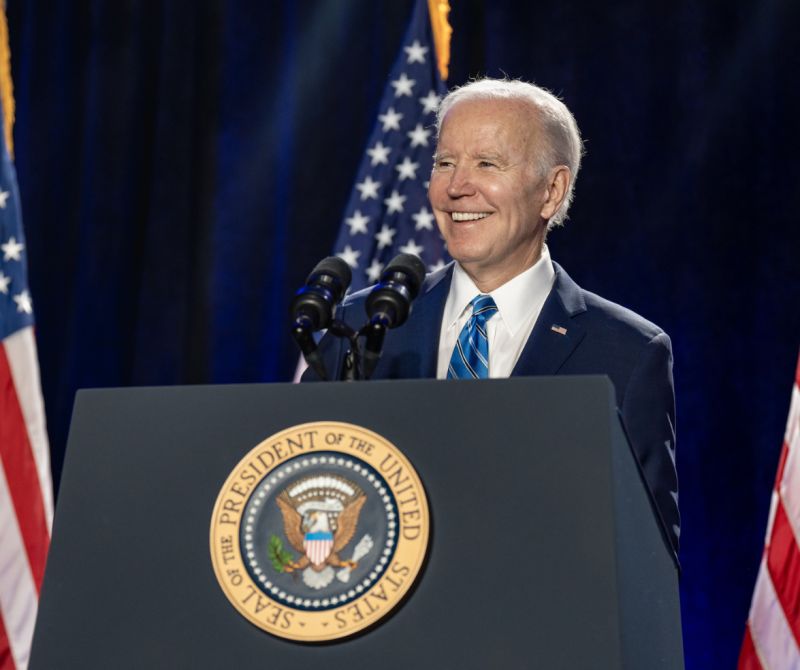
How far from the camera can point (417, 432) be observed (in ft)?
3.73

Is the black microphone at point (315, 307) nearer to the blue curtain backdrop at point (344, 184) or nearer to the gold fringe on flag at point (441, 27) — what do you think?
the blue curtain backdrop at point (344, 184)

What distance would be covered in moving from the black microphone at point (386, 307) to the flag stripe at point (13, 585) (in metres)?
2.34

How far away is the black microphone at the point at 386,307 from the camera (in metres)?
1.34

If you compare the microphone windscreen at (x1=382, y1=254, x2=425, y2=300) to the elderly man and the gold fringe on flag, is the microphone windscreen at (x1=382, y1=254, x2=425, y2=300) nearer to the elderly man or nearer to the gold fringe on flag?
the elderly man

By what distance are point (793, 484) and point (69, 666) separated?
241 cm

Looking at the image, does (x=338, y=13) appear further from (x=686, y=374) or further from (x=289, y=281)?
(x=686, y=374)

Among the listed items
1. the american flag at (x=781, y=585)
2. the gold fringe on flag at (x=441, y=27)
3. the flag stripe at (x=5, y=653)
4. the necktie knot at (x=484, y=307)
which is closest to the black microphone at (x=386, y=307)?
the necktie knot at (x=484, y=307)

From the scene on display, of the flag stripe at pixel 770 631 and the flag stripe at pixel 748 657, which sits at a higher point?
the flag stripe at pixel 770 631

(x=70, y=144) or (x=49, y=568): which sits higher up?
(x=70, y=144)

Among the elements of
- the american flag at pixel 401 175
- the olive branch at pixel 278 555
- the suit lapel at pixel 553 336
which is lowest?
the olive branch at pixel 278 555

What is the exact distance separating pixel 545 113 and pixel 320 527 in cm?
123

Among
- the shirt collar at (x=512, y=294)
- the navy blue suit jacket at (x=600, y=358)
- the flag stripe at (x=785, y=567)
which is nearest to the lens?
the navy blue suit jacket at (x=600, y=358)

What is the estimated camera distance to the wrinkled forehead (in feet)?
6.70


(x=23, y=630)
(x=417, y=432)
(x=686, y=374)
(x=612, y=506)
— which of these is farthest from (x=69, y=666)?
(x=686, y=374)
